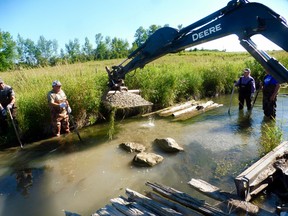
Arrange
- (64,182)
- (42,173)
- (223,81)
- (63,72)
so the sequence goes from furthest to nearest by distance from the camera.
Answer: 1. (223,81)
2. (63,72)
3. (42,173)
4. (64,182)

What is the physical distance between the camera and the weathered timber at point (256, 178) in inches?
163

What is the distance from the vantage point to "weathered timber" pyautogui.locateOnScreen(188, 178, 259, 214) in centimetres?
380

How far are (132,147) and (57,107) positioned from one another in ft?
8.70

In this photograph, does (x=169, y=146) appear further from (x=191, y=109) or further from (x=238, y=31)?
(x=191, y=109)

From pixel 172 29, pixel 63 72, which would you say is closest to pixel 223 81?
pixel 63 72

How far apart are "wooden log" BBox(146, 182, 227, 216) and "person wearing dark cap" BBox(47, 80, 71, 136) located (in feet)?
14.9

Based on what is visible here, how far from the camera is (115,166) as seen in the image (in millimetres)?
6109

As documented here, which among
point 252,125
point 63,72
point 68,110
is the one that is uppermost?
point 63,72

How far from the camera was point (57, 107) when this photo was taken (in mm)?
7832

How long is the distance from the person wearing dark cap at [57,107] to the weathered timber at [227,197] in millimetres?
4920

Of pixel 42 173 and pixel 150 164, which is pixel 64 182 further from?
pixel 150 164

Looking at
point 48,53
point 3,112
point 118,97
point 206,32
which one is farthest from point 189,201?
point 48,53

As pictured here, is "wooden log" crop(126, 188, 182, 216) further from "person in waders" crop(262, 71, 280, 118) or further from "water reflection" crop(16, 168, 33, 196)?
"person in waders" crop(262, 71, 280, 118)

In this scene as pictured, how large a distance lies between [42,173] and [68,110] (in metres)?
2.47
